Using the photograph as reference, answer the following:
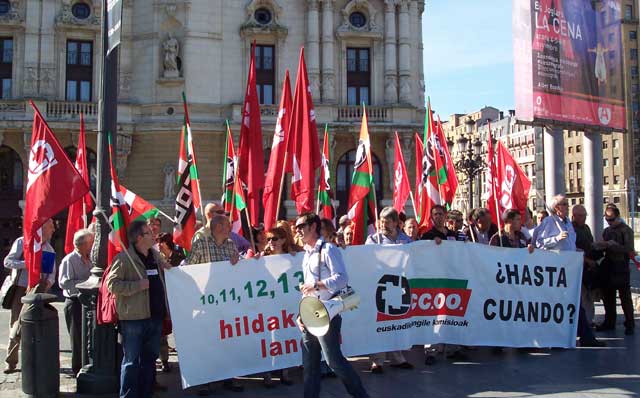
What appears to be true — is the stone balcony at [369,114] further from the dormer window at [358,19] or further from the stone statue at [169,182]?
the stone statue at [169,182]

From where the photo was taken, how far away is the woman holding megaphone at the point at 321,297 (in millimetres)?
5719

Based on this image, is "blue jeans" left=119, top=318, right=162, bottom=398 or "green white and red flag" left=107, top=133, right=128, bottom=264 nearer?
"blue jeans" left=119, top=318, right=162, bottom=398

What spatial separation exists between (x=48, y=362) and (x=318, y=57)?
23.6 meters

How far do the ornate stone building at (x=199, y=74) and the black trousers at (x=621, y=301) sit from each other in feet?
60.6

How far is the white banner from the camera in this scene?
7.07 meters

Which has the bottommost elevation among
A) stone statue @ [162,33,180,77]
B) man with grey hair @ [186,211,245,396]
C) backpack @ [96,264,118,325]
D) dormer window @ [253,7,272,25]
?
backpack @ [96,264,118,325]

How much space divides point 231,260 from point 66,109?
73.0 ft

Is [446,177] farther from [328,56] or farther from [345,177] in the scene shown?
[328,56]

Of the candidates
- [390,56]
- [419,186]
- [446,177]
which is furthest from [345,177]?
[446,177]

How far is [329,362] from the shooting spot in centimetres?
572

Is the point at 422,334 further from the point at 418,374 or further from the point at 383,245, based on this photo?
the point at 383,245

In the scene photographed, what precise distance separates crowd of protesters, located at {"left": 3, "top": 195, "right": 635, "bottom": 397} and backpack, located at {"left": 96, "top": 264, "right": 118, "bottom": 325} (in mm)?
190

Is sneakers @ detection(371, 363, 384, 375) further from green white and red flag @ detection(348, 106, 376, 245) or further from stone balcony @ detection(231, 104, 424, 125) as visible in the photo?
stone balcony @ detection(231, 104, 424, 125)

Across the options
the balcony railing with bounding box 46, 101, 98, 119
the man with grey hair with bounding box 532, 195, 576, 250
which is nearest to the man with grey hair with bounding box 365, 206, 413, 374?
the man with grey hair with bounding box 532, 195, 576, 250
